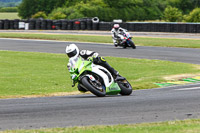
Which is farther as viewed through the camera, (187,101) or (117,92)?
(117,92)

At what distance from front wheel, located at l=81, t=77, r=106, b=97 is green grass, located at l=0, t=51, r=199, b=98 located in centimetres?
252

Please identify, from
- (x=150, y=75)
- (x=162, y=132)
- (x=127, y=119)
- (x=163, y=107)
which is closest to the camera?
(x=162, y=132)

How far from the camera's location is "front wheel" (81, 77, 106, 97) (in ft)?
34.6

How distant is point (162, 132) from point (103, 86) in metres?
4.55

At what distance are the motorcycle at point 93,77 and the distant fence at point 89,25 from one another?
33412mm

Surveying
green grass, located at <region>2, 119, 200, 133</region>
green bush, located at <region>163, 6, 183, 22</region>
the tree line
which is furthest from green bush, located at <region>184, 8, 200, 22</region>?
green grass, located at <region>2, 119, 200, 133</region>

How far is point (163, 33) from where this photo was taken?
147 feet

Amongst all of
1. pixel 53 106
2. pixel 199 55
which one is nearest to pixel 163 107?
pixel 53 106

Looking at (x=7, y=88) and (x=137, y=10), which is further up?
(x=137, y=10)

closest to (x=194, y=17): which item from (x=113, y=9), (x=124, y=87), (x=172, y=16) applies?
(x=172, y=16)

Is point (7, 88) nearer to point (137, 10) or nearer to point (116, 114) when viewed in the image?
point (116, 114)

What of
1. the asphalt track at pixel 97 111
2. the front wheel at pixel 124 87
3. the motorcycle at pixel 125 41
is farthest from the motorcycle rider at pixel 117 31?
the asphalt track at pixel 97 111

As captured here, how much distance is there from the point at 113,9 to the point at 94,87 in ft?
237

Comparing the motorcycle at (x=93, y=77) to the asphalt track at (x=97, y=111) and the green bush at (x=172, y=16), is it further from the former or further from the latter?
the green bush at (x=172, y=16)
